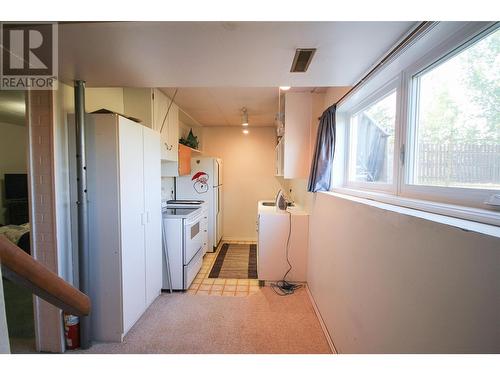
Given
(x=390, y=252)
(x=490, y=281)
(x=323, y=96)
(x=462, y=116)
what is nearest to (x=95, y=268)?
(x=390, y=252)

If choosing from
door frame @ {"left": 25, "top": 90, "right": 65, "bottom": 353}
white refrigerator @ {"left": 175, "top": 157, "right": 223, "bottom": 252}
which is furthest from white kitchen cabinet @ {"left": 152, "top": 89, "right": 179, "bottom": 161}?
door frame @ {"left": 25, "top": 90, "right": 65, "bottom": 353}

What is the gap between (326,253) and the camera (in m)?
1.99

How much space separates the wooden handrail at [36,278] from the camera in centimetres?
47

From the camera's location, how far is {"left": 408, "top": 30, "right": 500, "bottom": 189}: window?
0.83 m

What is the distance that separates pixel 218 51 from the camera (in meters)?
1.22

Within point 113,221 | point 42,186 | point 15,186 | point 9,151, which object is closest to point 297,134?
point 113,221

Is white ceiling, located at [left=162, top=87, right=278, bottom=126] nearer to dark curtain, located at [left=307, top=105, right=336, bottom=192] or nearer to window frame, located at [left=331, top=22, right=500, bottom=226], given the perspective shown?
dark curtain, located at [left=307, top=105, right=336, bottom=192]

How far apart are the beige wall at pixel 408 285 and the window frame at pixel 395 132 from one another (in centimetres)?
25

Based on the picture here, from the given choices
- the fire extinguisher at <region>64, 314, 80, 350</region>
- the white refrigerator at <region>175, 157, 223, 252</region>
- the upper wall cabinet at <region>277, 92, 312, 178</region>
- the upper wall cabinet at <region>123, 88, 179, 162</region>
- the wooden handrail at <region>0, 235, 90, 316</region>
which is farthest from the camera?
the white refrigerator at <region>175, 157, 223, 252</region>

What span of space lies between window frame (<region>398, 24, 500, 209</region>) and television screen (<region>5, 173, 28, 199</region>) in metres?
5.21

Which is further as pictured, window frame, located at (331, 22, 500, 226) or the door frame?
the door frame

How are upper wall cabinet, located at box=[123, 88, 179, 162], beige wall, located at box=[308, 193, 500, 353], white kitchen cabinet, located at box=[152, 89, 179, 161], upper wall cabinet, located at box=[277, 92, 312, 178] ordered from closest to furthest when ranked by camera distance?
beige wall, located at box=[308, 193, 500, 353], upper wall cabinet, located at box=[123, 88, 179, 162], white kitchen cabinet, located at box=[152, 89, 179, 161], upper wall cabinet, located at box=[277, 92, 312, 178]
